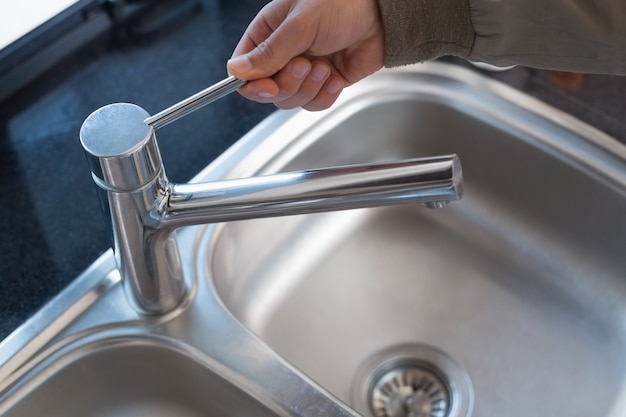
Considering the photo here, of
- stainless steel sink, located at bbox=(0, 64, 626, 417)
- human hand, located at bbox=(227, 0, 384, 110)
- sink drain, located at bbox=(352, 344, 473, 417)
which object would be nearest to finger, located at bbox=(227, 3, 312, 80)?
human hand, located at bbox=(227, 0, 384, 110)

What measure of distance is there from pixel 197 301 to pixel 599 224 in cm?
43

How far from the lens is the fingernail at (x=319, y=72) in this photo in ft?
2.15

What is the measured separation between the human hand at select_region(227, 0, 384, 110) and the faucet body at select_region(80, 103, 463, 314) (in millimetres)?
82

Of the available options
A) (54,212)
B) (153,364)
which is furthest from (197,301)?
(54,212)

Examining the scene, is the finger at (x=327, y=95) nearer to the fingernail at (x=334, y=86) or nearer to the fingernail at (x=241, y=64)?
the fingernail at (x=334, y=86)

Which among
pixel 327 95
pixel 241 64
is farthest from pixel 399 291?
pixel 241 64

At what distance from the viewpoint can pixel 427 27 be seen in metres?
0.66

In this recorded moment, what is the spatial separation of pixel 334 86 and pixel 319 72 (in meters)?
0.03

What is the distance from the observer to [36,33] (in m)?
0.83

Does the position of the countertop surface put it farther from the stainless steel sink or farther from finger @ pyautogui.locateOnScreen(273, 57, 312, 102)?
finger @ pyautogui.locateOnScreen(273, 57, 312, 102)

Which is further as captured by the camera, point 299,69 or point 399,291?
point 399,291

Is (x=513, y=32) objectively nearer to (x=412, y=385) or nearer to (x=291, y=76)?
(x=291, y=76)

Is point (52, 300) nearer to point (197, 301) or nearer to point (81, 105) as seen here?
point (197, 301)

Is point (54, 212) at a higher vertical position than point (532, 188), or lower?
lower
